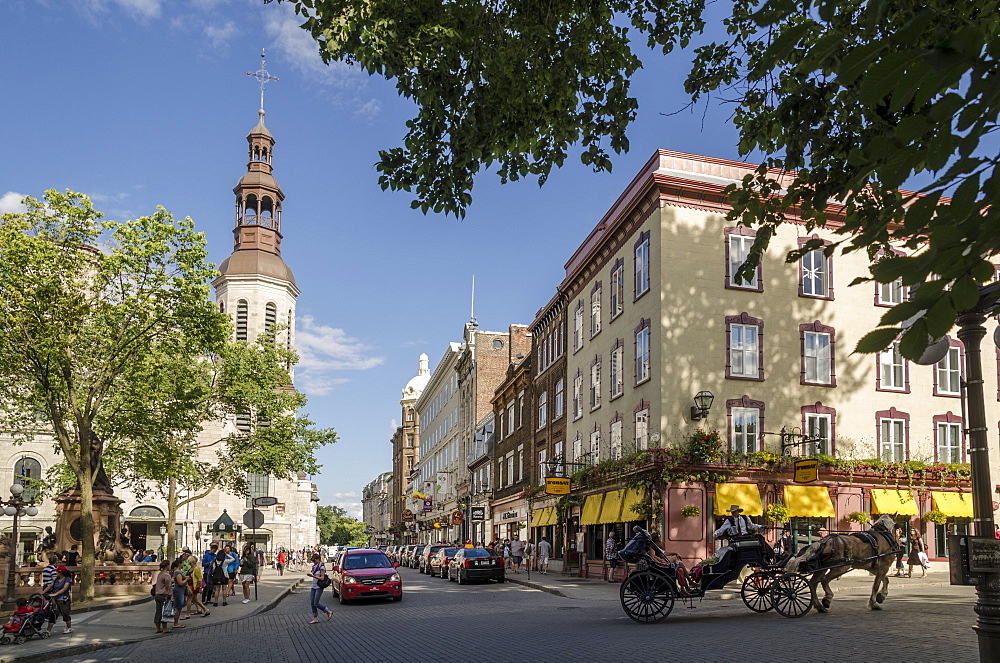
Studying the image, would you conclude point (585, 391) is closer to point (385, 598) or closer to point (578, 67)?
point (385, 598)

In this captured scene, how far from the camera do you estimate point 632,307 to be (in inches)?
1328

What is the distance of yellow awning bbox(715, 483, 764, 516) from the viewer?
95.5 feet

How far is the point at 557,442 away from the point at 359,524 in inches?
6302

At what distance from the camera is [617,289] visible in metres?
35.9

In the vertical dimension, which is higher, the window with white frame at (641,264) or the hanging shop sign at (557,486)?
the window with white frame at (641,264)

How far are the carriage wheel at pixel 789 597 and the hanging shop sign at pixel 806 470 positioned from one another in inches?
435

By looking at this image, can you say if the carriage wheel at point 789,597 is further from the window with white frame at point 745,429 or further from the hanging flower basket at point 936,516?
the hanging flower basket at point 936,516

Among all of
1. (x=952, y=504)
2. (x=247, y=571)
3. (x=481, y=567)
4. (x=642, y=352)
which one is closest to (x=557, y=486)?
(x=481, y=567)

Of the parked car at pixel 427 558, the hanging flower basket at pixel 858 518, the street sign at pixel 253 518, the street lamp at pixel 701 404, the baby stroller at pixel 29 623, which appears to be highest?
the street lamp at pixel 701 404

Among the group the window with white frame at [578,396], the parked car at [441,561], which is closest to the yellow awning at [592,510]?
the window with white frame at [578,396]

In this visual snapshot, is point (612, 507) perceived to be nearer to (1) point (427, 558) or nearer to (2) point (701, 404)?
(2) point (701, 404)

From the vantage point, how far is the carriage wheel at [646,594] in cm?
1709

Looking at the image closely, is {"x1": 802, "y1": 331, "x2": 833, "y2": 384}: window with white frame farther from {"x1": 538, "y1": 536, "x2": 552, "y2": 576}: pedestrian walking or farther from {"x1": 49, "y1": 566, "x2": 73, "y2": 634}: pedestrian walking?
{"x1": 49, "y1": 566, "x2": 73, "y2": 634}: pedestrian walking

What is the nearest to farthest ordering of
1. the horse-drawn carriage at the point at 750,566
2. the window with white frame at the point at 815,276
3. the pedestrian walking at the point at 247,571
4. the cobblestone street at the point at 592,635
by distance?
the cobblestone street at the point at 592,635, the horse-drawn carriage at the point at 750,566, the pedestrian walking at the point at 247,571, the window with white frame at the point at 815,276
